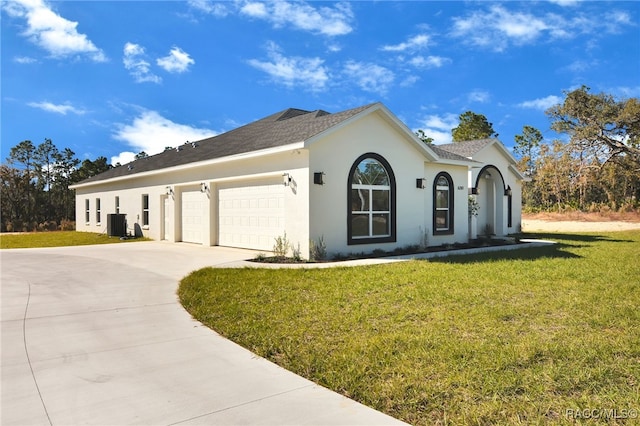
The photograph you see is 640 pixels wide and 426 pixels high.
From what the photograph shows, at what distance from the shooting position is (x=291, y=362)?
396 centimetres

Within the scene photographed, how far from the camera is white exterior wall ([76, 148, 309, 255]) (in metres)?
11.4

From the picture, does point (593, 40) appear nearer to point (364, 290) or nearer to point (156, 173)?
point (364, 290)

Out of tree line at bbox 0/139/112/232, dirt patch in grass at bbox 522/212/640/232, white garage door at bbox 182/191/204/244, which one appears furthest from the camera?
tree line at bbox 0/139/112/232

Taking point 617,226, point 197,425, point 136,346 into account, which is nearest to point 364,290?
point 136,346

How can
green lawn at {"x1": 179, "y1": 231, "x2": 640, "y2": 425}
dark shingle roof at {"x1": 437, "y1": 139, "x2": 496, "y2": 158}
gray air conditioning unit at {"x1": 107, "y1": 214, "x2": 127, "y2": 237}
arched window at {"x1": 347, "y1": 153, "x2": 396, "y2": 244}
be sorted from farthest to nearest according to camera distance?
gray air conditioning unit at {"x1": 107, "y1": 214, "x2": 127, "y2": 237}, dark shingle roof at {"x1": 437, "y1": 139, "x2": 496, "y2": 158}, arched window at {"x1": 347, "y1": 153, "x2": 396, "y2": 244}, green lawn at {"x1": 179, "y1": 231, "x2": 640, "y2": 425}

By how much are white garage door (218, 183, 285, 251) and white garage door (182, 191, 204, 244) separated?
1.37m

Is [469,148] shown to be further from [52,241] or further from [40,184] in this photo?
[40,184]

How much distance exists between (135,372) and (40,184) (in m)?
35.9

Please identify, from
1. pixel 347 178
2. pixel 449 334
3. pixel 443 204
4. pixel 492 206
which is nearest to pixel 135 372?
pixel 449 334

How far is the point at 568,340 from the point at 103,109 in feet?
66.8

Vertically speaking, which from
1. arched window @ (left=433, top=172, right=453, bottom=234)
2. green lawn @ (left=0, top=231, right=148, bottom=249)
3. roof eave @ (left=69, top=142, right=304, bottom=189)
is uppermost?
roof eave @ (left=69, top=142, right=304, bottom=189)

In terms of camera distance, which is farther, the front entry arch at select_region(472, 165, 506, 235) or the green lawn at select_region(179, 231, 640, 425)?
the front entry arch at select_region(472, 165, 506, 235)

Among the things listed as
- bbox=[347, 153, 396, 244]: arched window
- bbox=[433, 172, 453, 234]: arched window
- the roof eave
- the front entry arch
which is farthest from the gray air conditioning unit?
the front entry arch

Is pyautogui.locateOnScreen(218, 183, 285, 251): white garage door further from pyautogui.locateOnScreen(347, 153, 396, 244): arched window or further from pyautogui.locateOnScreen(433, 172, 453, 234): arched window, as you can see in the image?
pyautogui.locateOnScreen(433, 172, 453, 234): arched window
